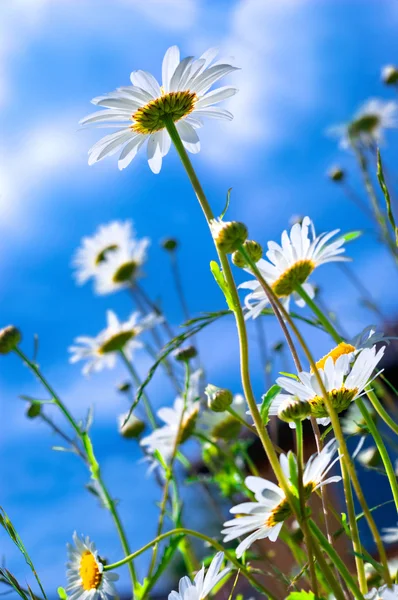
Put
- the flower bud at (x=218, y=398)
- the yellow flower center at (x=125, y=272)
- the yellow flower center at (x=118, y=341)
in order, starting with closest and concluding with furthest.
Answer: the flower bud at (x=218, y=398) → the yellow flower center at (x=118, y=341) → the yellow flower center at (x=125, y=272)

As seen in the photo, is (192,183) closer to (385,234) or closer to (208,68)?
(208,68)

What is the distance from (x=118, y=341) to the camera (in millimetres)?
1776

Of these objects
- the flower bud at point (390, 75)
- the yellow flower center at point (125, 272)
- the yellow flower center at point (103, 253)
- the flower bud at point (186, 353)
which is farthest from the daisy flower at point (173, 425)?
the flower bud at point (390, 75)

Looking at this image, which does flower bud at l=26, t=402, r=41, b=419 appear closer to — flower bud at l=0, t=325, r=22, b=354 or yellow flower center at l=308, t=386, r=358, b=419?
flower bud at l=0, t=325, r=22, b=354

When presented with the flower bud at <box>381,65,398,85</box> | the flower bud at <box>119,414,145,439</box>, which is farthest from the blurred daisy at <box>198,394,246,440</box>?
the flower bud at <box>381,65,398,85</box>

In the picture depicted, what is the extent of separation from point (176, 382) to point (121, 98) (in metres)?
0.94

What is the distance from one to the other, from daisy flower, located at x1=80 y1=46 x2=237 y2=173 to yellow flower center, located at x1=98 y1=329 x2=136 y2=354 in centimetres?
116

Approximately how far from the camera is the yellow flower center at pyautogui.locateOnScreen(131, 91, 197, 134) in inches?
23.8

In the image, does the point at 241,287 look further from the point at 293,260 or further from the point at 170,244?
the point at 170,244

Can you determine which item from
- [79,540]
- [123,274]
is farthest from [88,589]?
[123,274]

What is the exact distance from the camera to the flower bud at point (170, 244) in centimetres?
232

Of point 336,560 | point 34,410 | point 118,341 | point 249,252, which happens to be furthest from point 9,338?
point 336,560

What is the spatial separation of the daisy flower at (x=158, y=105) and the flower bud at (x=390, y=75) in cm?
210

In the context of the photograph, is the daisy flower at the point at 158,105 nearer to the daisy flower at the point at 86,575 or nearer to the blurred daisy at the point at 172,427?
the daisy flower at the point at 86,575
